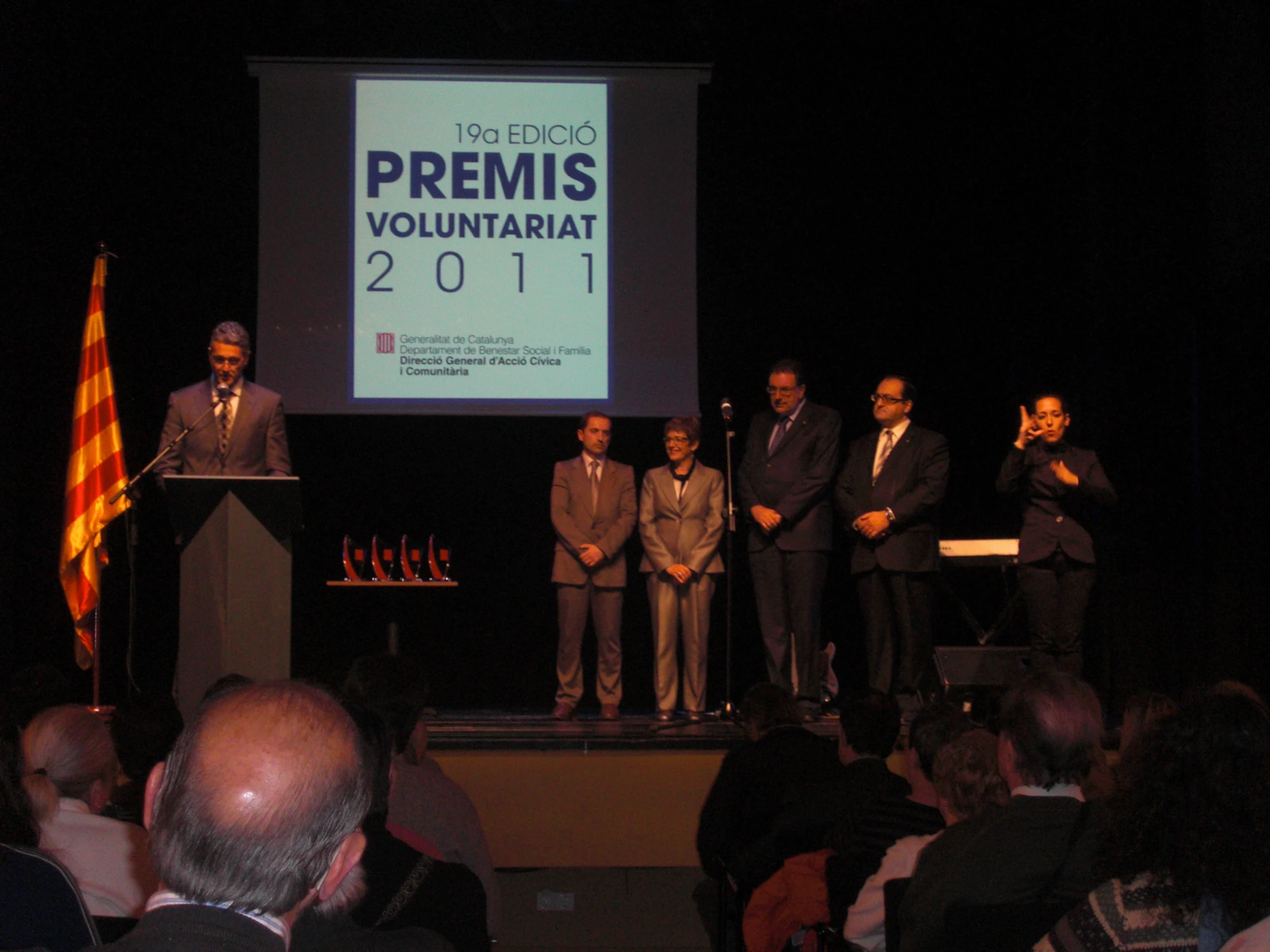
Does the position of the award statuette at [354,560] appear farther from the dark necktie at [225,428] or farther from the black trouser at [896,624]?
the black trouser at [896,624]

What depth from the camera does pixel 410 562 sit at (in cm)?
592

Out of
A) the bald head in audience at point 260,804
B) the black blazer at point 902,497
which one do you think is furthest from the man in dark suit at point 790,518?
the bald head in audience at point 260,804

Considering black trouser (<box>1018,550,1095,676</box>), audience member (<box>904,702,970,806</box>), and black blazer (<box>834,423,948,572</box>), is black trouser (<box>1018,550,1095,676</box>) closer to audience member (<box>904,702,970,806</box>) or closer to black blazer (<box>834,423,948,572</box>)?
black blazer (<box>834,423,948,572</box>)

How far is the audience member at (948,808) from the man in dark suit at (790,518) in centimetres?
272

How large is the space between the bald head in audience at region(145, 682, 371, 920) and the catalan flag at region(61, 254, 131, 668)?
15.1 feet

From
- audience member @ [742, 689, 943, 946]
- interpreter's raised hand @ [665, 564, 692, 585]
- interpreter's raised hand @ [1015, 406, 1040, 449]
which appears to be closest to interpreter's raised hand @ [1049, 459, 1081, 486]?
interpreter's raised hand @ [1015, 406, 1040, 449]

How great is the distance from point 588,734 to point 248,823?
3.65m

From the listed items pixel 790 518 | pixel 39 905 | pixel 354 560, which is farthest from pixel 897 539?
pixel 39 905

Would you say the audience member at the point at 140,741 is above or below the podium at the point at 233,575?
below

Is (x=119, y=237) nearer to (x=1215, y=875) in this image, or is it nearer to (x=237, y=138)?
(x=237, y=138)

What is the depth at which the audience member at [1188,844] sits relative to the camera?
1.46 meters

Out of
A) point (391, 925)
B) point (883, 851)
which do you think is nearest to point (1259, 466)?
point (883, 851)

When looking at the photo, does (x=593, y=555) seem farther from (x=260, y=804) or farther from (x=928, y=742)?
(x=260, y=804)

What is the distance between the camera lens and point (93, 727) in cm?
232
